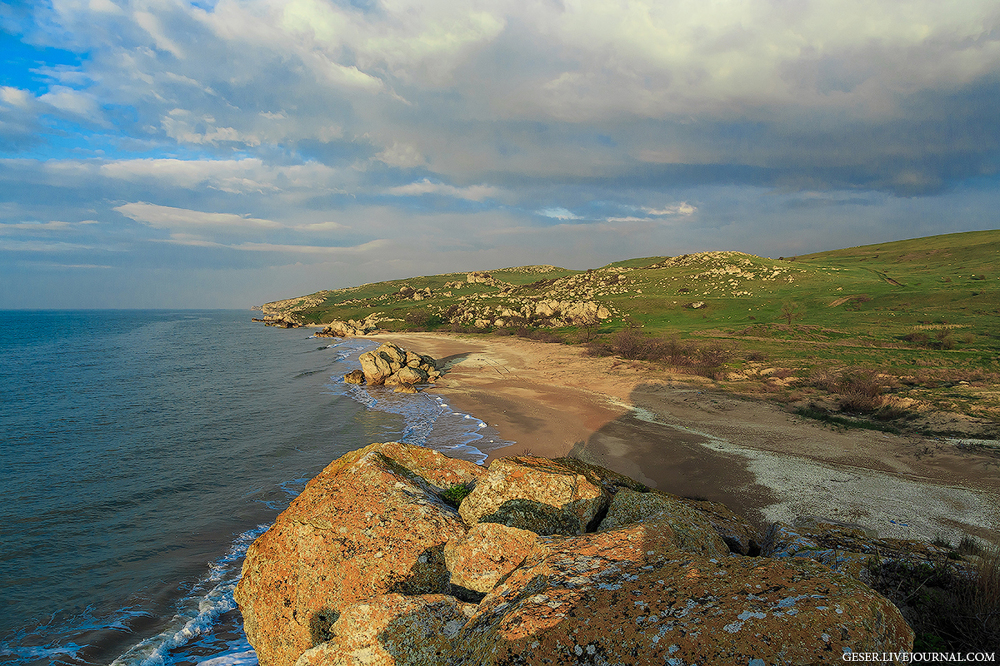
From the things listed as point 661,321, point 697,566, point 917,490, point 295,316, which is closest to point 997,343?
point 917,490

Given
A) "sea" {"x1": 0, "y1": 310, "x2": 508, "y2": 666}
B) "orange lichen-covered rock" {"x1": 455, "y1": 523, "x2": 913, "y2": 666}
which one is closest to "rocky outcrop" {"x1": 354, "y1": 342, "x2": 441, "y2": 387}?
"sea" {"x1": 0, "y1": 310, "x2": 508, "y2": 666}

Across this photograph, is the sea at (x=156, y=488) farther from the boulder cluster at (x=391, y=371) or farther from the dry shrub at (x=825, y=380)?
the dry shrub at (x=825, y=380)

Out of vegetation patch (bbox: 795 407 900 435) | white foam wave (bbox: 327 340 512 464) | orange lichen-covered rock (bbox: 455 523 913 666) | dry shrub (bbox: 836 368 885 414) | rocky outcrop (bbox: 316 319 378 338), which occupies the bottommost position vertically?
white foam wave (bbox: 327 340 512 464)

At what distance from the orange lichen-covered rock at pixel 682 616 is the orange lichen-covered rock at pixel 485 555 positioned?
130cm

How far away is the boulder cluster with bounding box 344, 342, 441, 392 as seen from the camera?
145 ft

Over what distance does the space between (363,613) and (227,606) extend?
9308 mm

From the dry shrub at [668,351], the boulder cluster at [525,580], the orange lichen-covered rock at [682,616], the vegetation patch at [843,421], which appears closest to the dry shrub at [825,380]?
the vegetation patch at [843,421]

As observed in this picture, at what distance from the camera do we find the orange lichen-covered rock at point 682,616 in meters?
3.65

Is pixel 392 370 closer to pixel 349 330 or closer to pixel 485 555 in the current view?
pixel 485 555

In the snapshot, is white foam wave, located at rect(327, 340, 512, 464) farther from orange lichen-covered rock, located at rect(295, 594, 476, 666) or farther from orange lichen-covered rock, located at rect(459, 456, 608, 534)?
orange lichen-covered rock, located at rect(295, 594, 476, 666)

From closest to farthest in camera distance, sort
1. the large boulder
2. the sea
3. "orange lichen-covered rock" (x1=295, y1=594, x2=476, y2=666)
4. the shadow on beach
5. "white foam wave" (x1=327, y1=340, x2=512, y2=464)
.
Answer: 1. "orange lichen-covered rock" (x1=295, y1=594, x2=476, y2=666)
2. the large boulder
3. the sea
4. the shadow on beach
5. "white foam wave" (x1=327, y1=340, x2=512, y2=464)

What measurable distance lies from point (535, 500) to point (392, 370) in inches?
1539

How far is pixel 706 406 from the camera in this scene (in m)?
30.0

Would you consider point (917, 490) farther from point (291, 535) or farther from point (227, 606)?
point (227, 606)
